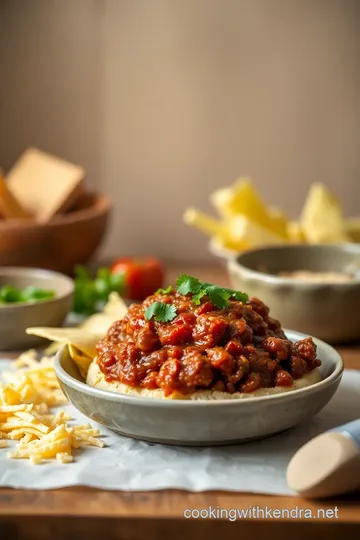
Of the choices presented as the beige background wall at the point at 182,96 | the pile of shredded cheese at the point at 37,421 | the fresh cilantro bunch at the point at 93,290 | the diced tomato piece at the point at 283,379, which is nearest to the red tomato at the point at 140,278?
the fresh cilantro bunch at the point at 93,290

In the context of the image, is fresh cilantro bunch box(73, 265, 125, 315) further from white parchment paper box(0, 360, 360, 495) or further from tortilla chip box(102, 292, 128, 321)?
white parchment paper box(0, 360, 360, 495)

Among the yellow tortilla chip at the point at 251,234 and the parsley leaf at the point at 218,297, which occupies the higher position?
the parsley leaf at the point at 218,297

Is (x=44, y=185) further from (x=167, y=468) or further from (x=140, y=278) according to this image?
(x=167, y=468)

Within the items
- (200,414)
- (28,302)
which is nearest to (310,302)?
(28,302)

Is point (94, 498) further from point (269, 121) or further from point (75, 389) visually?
point (269, 121)

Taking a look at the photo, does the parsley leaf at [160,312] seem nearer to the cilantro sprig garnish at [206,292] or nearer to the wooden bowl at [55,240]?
the cilantro sprig garnish at [206,292]

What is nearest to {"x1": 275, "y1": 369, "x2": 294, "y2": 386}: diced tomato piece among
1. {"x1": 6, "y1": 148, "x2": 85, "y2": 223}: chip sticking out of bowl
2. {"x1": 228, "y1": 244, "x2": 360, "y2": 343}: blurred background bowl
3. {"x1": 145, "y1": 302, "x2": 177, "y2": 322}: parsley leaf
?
{"x1": 145, "y1": 302, "x2": 177, "y2": 322}: parsley leaf

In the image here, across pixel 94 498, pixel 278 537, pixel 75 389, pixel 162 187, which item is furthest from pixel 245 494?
pixel 162 187

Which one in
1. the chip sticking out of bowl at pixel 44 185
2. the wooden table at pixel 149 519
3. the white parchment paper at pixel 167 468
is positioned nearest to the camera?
the wooden table at pixel 149 519
